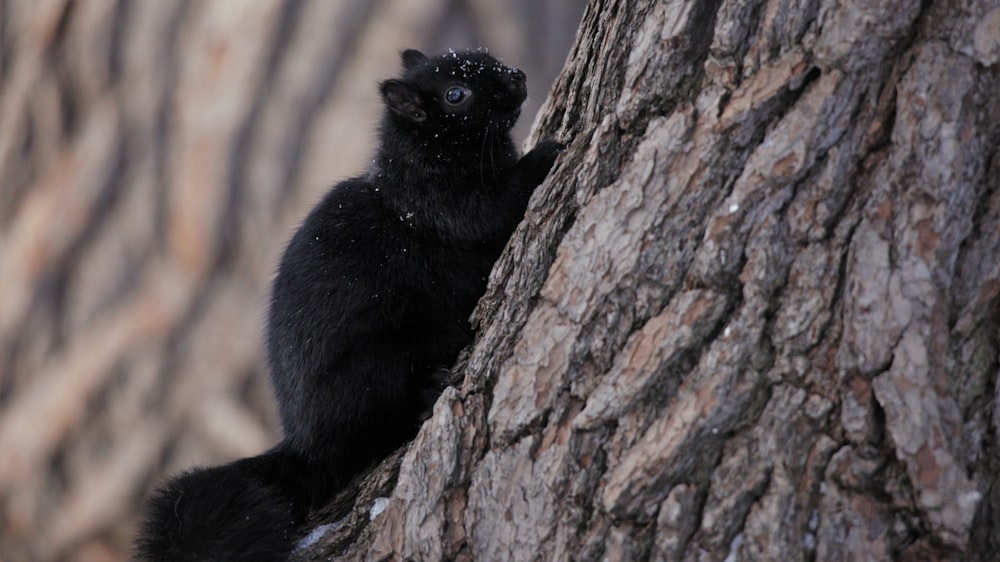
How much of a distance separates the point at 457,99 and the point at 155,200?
2.50 metres

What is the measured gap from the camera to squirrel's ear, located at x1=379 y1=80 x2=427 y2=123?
2.40 meters

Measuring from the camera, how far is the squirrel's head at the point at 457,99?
2.40m

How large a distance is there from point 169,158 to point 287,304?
2459 millimetres

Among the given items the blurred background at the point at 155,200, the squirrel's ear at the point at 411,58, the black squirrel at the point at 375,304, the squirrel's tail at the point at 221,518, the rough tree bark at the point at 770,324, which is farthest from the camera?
the blurred background at the point at 155,200

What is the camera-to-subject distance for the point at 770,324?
137 centimetres

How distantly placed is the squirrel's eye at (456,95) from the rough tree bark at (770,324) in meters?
0.90

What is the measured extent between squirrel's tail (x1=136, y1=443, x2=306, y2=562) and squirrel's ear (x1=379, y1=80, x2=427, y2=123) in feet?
3.09

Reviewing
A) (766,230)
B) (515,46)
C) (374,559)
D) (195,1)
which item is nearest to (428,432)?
(374,559)

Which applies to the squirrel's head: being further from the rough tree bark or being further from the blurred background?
the blurred background

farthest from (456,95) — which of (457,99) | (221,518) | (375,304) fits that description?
(221,518)

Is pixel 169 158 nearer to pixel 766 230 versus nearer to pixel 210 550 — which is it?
pixel 210 550

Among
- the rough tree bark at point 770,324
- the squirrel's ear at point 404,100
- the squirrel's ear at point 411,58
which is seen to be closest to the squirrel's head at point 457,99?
the squirrel's ear at point 404,100

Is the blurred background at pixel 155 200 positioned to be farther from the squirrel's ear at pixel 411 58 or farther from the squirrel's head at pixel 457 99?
the squirrel's head at pixel 457 99

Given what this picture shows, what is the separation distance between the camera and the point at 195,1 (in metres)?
4.30
